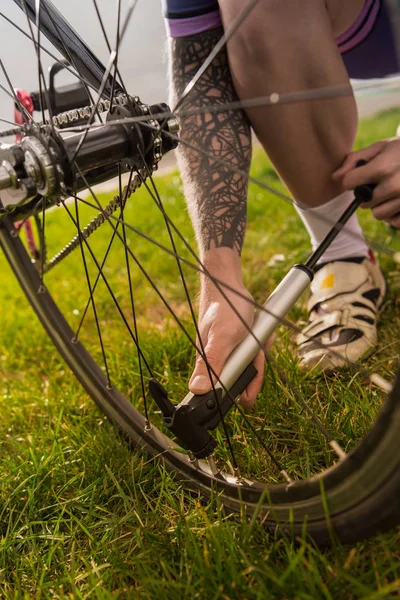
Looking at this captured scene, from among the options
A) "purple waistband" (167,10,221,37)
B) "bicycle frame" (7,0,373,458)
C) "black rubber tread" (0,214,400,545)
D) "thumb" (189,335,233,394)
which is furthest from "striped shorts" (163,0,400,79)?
"black rubber tread" (0,214,400,545)

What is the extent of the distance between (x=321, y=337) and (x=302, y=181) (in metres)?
0.29

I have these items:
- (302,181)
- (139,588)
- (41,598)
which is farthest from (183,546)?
(302,181)

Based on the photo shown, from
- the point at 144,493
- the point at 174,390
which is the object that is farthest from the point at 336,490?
the point at 174,390

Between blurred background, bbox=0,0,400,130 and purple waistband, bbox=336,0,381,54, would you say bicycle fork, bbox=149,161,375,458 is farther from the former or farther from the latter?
purple waistband, bbox=336,0,381,54

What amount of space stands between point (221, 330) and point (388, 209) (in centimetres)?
38

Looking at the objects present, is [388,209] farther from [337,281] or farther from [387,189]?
[337,281]

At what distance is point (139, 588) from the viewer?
0.63 meters

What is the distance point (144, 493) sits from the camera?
82 centimetres

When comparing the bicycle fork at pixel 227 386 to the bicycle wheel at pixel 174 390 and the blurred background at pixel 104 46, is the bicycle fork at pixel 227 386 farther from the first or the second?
the blurred background at pixel 104 46

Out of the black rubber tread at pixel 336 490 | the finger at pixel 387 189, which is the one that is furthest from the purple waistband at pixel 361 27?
the black rubber tread at pixel 336 490

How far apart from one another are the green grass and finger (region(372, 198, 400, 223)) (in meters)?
0.23

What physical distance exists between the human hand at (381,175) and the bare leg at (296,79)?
2.8 inches

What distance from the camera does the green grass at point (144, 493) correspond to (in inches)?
23.7

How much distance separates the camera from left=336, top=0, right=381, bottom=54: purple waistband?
44.1 inches
